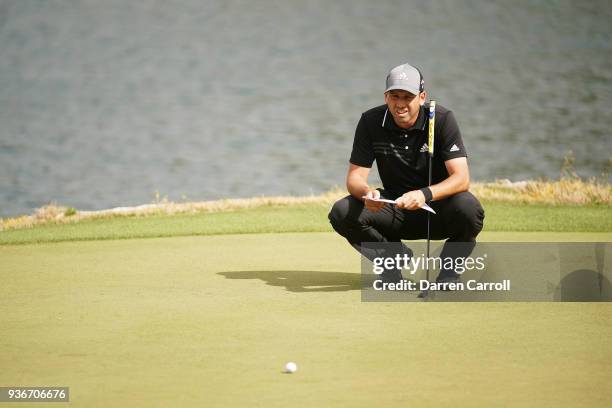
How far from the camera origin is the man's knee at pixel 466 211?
22.6 feet

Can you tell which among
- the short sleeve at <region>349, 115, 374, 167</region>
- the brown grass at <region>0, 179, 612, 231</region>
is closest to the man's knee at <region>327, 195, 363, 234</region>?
the short sleeve at <region>349, 115, 374, 167</region>

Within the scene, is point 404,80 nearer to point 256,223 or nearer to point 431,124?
point 431,124

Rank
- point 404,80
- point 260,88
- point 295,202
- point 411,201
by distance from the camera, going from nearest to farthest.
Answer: point 411,201
point 404,80
point 295,202
point 260,88

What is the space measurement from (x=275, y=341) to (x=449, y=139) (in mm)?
1974

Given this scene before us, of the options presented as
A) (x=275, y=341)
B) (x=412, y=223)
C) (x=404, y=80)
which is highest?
(x=404, y=80)

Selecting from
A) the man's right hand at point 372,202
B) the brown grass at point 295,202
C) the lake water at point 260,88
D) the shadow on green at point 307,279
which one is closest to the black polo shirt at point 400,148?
the man's right hand at point 372,202

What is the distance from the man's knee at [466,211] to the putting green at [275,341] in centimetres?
57

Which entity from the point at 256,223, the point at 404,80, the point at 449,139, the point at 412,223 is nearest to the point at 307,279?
the point at 412,223

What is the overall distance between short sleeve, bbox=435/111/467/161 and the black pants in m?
0.25

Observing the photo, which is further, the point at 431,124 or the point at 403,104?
the point at 403,104

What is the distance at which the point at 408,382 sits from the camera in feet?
15.5

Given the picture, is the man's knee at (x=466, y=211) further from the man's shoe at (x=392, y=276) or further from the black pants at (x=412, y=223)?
the man's shoe at (x=392, y=276)

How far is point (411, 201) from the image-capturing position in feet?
21.5

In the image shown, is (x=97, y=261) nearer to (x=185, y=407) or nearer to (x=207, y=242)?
(x=207, y=242)
